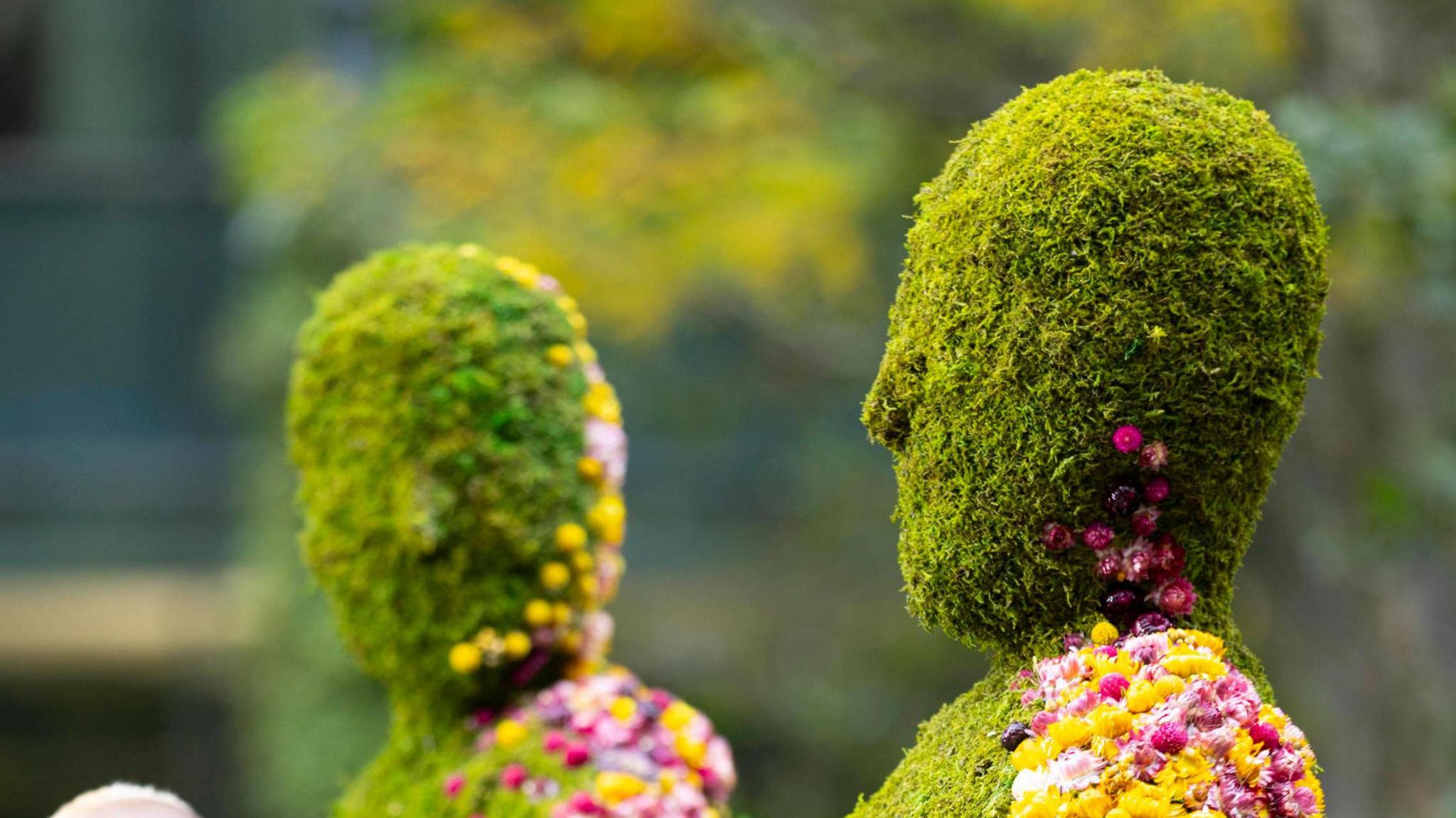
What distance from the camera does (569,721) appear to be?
2662 millimetres

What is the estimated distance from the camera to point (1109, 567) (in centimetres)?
196

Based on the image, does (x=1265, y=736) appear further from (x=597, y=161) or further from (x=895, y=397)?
(x=597, y=161)

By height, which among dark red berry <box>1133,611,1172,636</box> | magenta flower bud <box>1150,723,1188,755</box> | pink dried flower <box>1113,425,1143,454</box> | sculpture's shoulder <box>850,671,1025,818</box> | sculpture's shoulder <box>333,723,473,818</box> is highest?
pink dried flower <box>1113,425,1143,454</box>

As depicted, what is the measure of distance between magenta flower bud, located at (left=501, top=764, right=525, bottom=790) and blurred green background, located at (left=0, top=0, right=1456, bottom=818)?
9.65ft

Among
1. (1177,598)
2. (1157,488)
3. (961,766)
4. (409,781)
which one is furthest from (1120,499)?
(409,781)

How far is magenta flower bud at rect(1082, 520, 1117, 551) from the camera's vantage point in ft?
6.38

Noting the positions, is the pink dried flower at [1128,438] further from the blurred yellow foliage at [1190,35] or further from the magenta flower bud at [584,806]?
the blurred yellow foliage at [1190,35]

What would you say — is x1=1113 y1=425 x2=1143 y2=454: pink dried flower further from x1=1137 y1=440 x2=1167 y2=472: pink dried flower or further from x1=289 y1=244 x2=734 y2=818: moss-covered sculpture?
x1=289 y1=244 x2=734 y2=818: moss-covered sculpture

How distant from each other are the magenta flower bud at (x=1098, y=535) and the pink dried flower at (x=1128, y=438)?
0.35ft

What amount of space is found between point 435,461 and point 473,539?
5.6 inches

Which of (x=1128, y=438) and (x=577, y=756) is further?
(x=577, y=756)

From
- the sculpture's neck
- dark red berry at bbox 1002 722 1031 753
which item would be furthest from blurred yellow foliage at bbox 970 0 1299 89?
dark red berry at bbox 1002 722 1031 753

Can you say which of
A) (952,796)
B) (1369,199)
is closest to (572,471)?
(952,796)

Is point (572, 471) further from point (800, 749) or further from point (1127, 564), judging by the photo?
point (800, 749)
